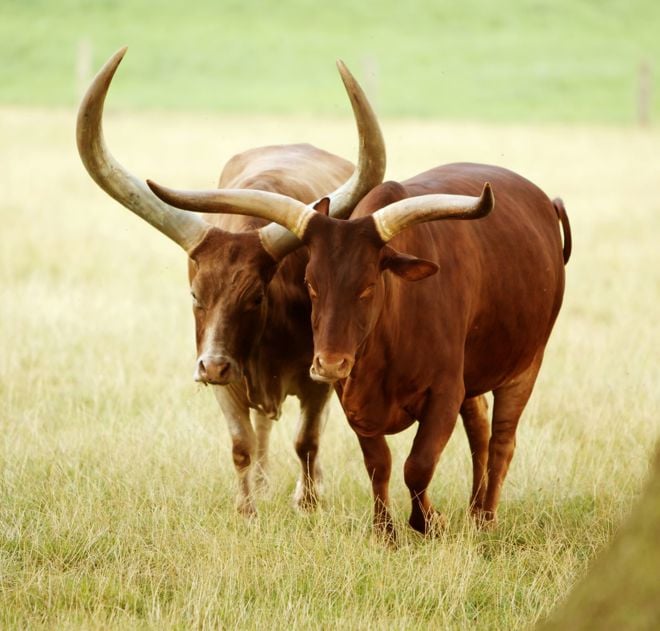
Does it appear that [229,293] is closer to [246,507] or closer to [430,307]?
[430,307]

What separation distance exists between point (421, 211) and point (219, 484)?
2101 mm

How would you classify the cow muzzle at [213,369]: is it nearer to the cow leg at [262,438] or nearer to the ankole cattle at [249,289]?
the ankole cattle at [249,289]

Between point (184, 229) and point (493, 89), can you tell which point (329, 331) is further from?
point (493, 89)

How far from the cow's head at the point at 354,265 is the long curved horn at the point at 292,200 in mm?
149

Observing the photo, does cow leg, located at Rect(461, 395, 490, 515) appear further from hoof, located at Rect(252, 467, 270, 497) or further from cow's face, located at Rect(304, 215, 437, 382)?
cow's face, located at Rect(304, 215, 437, 382)

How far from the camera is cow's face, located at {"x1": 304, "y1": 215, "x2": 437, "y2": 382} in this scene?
4.60 metres

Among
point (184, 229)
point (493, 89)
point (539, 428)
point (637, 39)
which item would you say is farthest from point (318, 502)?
point (637, 39)

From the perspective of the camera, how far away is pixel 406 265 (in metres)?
4.77

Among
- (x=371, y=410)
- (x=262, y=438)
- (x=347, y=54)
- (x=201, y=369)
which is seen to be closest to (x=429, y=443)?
(x=371, y=410)

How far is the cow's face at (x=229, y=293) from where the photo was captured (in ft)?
17.8

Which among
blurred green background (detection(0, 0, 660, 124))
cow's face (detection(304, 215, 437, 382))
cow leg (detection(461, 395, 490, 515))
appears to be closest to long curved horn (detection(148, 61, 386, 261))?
cow's face (detection(304, 215, 437, 382))

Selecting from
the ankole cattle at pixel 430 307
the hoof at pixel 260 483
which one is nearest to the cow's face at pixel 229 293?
the ankole cattle at pixel 430 307

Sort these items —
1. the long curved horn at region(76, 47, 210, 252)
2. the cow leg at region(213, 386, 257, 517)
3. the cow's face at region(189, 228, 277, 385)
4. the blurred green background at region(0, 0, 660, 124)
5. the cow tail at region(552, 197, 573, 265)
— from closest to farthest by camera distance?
1. the cow's face at region(189, 228, 277, 385)
2. the long curved horn at region(76, 47, 210, 252)
3. the cow leg at region(213, 386, 257, 517)
4. the cow tail at region(552, 197, 573, 265)
5. the blurred green background at region(0, 0, 660, 124)

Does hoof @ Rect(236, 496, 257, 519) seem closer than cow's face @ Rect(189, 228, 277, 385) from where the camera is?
No
